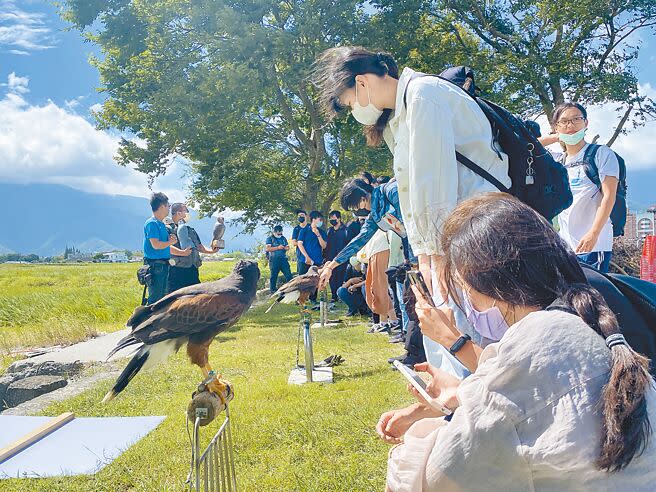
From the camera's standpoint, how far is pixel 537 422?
1.15 meters

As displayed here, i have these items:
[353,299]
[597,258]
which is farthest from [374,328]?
[597,258]

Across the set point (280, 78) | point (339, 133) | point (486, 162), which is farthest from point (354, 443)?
point (339, 133)

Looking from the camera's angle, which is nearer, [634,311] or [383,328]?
[634,311]

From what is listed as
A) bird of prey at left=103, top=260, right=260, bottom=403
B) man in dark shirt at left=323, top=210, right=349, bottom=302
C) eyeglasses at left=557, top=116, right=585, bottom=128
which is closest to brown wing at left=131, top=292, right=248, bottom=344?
bird of prey at left=103, top=260, right=260, bottom=403

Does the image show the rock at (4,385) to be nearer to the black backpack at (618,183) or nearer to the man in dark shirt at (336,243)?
the black backpack at (618,183)

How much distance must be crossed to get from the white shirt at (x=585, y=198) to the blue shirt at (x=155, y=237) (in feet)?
15.7

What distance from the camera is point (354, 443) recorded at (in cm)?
375

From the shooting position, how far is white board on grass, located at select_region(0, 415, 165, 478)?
342cm

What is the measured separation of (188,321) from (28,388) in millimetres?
4045

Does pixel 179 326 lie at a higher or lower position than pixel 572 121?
lower

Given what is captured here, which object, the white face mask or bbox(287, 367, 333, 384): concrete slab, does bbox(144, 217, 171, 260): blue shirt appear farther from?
the white face mask

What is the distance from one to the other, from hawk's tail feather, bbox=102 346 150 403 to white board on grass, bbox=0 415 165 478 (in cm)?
75

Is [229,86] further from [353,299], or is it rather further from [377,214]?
[377,214]

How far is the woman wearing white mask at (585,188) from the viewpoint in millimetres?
3854
